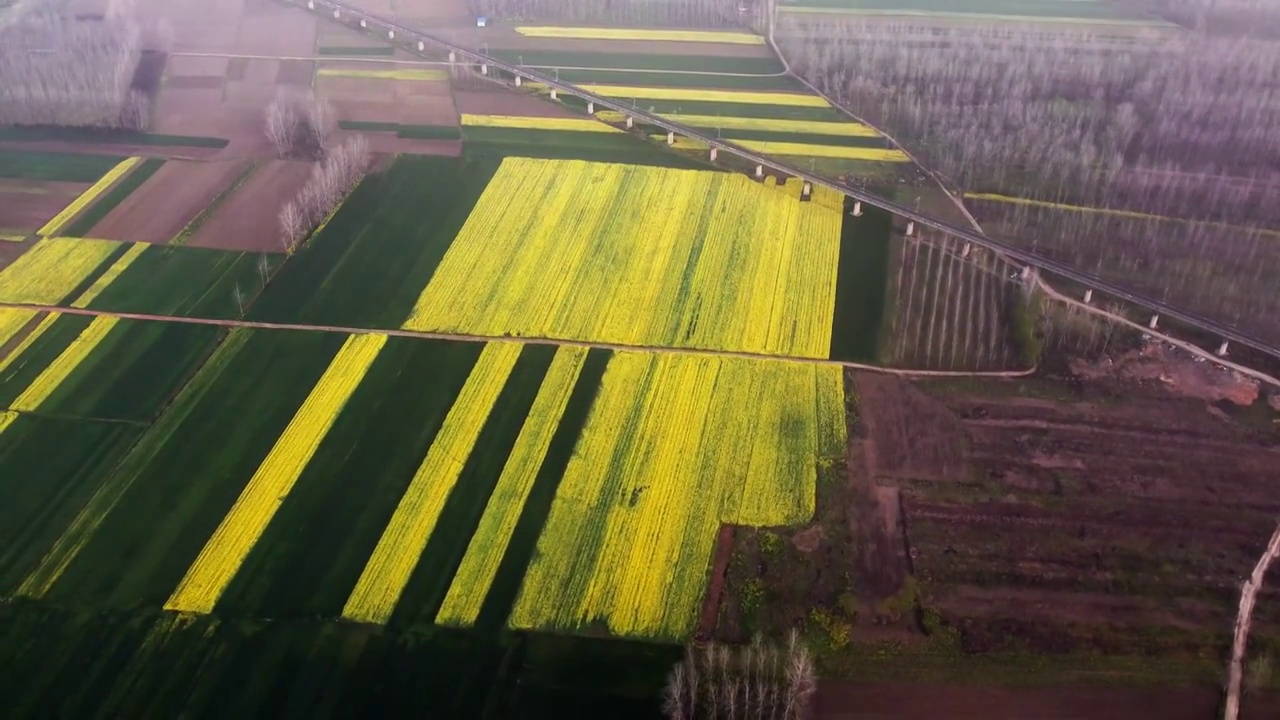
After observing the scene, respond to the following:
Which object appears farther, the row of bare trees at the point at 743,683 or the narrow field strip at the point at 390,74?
the narrow field strip at the point at 390,74

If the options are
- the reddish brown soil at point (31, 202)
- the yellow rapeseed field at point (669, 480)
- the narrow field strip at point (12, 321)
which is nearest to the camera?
the yellow rapeseed field at point (669, 480)

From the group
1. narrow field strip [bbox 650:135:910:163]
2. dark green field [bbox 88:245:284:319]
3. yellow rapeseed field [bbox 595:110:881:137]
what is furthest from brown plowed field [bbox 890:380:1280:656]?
dark green field [bbox 88:245:284:319]

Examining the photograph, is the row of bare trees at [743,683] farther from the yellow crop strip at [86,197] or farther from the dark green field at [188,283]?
the yellow crop strip at [86,197]

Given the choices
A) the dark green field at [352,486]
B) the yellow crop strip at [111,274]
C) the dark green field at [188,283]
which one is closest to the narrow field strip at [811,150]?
the dark green field at [352,486]

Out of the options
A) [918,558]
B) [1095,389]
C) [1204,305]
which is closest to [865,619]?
[918,558]

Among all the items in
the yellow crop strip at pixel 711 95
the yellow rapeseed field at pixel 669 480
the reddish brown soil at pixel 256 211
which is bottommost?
the yellow rapeseed field at pixel 669 480

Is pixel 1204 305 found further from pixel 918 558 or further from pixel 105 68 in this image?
pixel 105 68

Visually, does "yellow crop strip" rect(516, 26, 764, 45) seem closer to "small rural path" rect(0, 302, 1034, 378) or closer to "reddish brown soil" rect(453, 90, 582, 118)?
"reddish brown soil" rect(453, 90, 582, 118)
